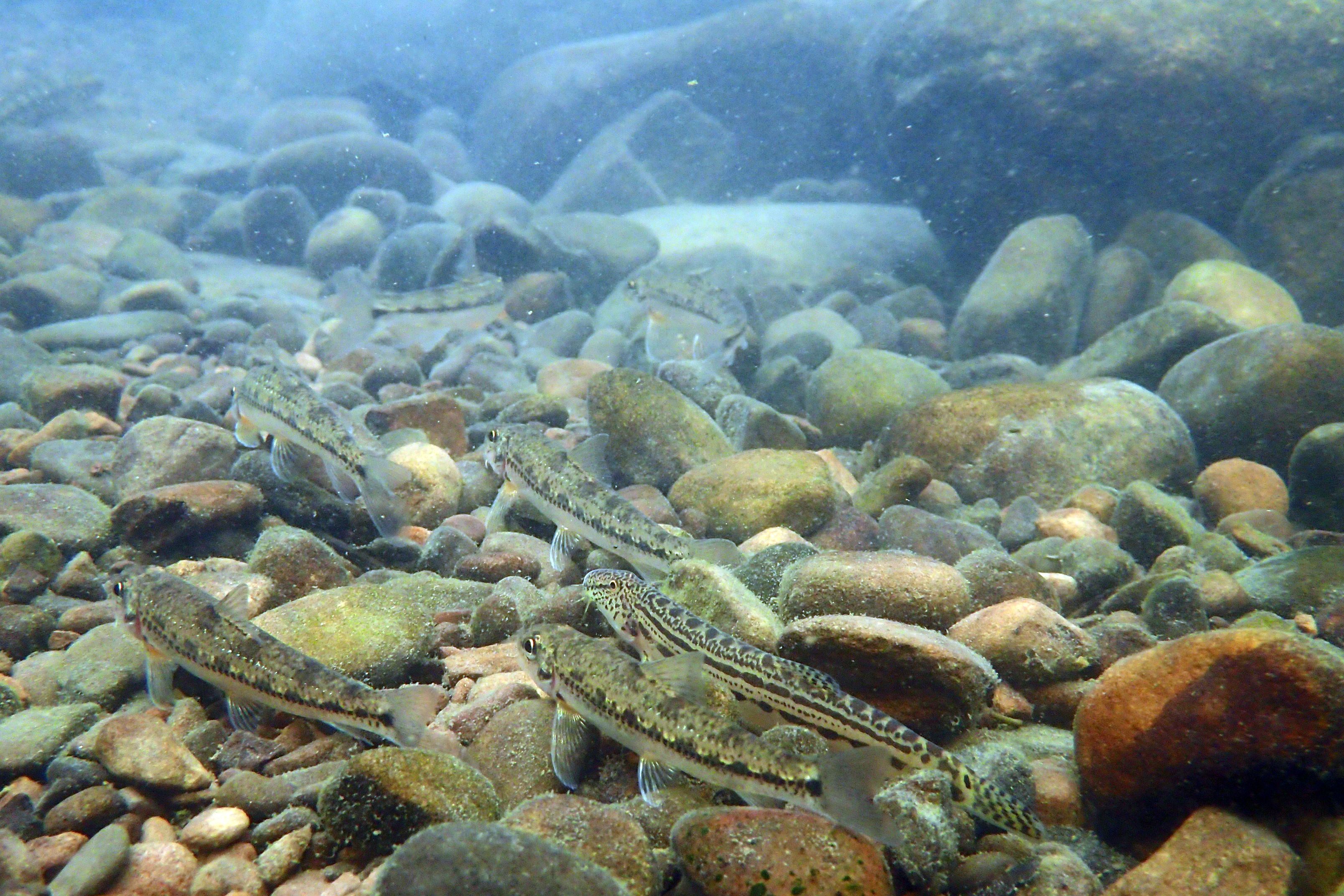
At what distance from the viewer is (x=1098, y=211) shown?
1600 centimetres

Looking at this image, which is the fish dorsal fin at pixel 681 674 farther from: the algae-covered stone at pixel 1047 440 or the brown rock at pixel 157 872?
the algae-covered stone at pixel 1047 440

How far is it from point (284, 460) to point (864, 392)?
6.33 m

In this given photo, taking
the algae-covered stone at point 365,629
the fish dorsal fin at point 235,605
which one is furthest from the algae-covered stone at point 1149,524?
the fish dorsal fin at point 235,605

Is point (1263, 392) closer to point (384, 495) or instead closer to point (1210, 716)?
point (1210, 716)

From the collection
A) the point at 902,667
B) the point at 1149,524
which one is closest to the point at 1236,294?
the point at 1149,524

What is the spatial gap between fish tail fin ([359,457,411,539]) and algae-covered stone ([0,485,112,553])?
66.8 inches

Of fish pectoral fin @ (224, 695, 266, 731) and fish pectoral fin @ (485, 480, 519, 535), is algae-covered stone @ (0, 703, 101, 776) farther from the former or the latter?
fish pectoral fin @ (485, 480, 519, 535)

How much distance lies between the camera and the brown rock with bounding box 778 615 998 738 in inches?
120

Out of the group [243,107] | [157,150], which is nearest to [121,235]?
[157,150]

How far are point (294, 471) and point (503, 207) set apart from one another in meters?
20.4

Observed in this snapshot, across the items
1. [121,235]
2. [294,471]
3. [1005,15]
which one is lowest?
[121,235]

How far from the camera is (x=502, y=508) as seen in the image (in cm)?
556

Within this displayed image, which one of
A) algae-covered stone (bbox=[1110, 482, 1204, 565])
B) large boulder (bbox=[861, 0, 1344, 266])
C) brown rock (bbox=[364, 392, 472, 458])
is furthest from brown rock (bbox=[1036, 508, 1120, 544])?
large boulder (bbox=[861, 0, 1344, 266])

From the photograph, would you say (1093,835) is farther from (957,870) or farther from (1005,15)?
(1005,15)
